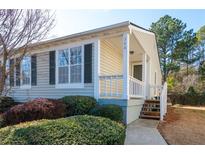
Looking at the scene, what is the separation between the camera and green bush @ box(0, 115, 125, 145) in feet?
14.4

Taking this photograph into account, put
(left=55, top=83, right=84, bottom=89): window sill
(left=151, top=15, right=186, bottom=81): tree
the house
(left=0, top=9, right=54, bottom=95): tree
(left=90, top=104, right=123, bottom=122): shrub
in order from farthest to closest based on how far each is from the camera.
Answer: (left=151, top=15, right=186, bottom=81): tree, (left=55, top=83, right=84, bottom=89): window sill, the house, (left=90, top=104, right=123, bottom=122): shrub, (left=0, top=9, right=54, bottom=95): tree

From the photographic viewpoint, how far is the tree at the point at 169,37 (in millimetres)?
26094

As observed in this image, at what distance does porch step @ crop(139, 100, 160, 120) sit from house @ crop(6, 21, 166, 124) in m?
0.24

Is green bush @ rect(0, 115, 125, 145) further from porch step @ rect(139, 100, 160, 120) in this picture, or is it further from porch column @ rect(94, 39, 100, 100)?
porch step @ rect(139, 100, 160, 120)

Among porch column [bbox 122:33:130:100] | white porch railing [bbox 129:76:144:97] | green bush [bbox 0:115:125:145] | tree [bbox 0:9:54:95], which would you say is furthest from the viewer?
white porch railing [bbox 129:76:144:97]

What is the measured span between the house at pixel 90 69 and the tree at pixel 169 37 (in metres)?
15.4

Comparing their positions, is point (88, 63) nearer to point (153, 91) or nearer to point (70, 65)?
point (70, 65)

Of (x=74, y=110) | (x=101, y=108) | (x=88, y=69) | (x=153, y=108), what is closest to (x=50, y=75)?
(x=88, y=69)

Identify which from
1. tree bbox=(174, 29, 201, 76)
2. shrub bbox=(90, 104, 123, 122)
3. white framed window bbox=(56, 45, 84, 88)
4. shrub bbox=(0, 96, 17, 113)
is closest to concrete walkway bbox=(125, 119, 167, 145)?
shrub bbox=(90, 104, 123, 122)

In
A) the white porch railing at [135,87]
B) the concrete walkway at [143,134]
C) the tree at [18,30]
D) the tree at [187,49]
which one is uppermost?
the tree at [187,49]

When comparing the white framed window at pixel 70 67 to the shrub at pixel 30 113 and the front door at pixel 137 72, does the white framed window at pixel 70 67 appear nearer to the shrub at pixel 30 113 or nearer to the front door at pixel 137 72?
the shrub at pixel 30 113

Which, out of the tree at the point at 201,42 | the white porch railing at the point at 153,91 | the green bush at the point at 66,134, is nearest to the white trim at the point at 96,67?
the white porch railing at the point at 153,91

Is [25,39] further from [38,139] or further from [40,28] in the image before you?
[38,139]

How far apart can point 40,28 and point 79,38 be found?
1.59 m
